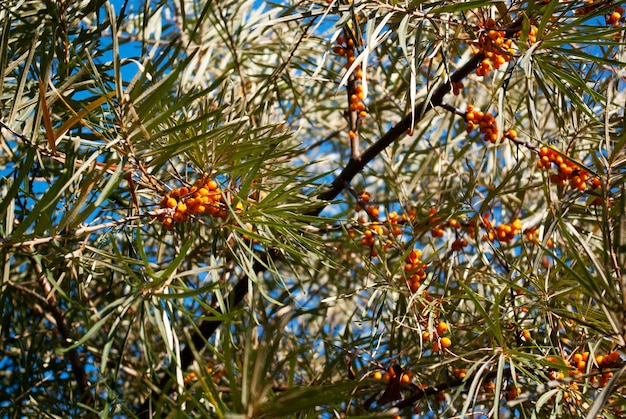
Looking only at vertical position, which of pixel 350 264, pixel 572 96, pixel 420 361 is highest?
pixel 572 96

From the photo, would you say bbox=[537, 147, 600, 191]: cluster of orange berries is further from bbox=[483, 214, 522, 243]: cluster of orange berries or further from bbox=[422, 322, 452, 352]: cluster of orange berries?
bbox=[422, 322, 452, 352]: cluster of orange berries

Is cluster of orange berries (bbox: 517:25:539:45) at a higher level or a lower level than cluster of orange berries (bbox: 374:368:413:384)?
higher

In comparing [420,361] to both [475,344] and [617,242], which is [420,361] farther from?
Result: [617,242]

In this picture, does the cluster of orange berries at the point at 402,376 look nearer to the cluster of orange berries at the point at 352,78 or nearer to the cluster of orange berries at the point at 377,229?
the cluster of orange berries at the point at 377,229

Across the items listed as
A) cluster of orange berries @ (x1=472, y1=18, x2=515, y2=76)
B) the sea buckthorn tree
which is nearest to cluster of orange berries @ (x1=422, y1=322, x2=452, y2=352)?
the sea buckthorn tree

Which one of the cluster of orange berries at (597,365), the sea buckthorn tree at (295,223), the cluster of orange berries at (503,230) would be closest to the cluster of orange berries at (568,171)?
the sea buckthorn tree at (295,223)

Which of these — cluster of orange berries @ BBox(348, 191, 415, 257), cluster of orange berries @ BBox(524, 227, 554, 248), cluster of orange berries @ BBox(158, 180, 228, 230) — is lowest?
cluster of orange berries @ BBox(524, 227, 554, 248)

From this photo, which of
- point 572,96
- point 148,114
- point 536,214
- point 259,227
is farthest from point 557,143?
point 148,114

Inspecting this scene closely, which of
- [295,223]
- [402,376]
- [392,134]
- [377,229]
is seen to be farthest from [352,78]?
[402,376]

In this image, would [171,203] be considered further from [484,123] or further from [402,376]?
[484,123]
